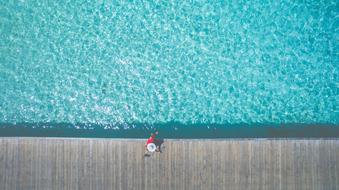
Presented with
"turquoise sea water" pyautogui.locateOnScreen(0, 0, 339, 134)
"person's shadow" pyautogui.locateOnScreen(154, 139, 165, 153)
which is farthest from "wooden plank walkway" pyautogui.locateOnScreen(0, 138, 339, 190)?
"turquoise sea water" pyautogui.locateOnScreen(0, 0, 339, 134)

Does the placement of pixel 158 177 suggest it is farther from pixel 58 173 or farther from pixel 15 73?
pixel 15 73

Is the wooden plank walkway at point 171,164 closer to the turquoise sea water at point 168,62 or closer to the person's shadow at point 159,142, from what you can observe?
the person's shadow at point 159,142

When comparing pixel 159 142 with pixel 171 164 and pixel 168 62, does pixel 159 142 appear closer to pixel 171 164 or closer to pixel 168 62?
pixel 171 164

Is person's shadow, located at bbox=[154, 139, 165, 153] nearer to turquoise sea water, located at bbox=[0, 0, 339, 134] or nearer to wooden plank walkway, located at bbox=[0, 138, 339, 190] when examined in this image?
wooden plank walkway, located at bbox=[0, 138, 339, 190]

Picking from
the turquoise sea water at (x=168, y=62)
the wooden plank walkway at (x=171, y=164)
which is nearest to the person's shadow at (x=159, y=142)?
the wooden plank walkway at (x=171, y=164)

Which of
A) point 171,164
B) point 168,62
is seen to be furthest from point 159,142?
point 168,62

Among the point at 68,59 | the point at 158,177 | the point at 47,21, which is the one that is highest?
the point at 47,21

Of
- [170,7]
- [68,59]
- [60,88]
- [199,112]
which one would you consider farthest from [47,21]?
[199,112]
